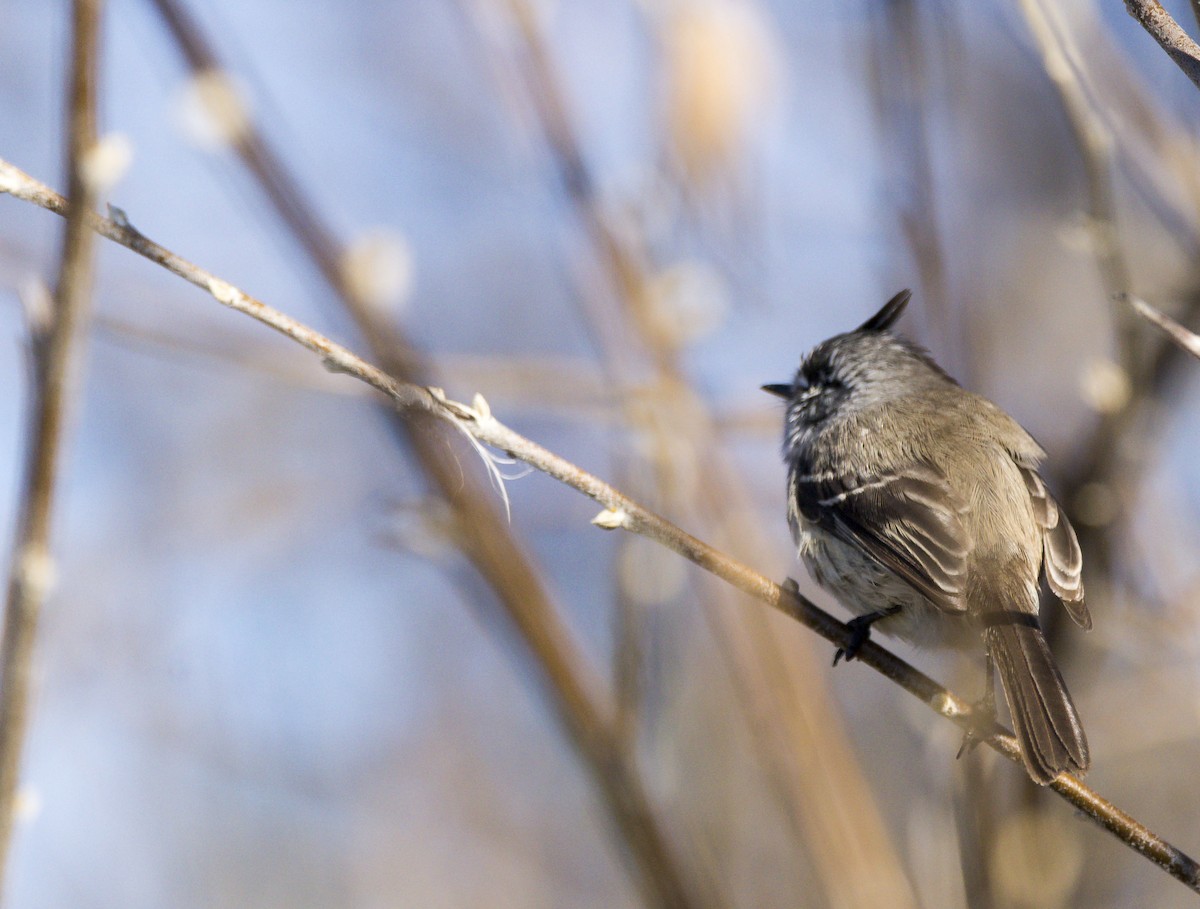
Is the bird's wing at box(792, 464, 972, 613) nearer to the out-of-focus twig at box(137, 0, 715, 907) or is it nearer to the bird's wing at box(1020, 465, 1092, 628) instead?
the bird's wing at box(1020, 465, 1092, 628)

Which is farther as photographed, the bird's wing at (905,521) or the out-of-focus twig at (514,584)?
the bird's wing at (905,521)

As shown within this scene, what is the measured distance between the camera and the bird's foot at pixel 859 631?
2667mm

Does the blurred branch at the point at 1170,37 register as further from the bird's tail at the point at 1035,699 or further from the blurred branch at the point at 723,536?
the bird's tail at the point at 1035,699

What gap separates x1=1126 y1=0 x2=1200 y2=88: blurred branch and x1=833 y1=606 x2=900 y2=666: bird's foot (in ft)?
4.50

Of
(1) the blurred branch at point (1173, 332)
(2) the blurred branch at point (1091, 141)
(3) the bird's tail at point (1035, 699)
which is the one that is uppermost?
(2) the blurred branch at point (1091, 141)

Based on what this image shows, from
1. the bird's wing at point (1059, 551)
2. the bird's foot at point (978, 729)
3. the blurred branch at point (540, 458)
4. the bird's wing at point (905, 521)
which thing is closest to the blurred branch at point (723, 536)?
the blurred branch at point (540, 458)

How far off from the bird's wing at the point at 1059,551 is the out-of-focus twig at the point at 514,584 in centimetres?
148

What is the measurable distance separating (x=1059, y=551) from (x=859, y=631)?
594mm

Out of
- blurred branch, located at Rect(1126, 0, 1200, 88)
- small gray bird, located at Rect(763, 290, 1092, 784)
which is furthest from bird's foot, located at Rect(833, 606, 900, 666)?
blurred branch, located at Rect(1126, 0, 1200, 88)

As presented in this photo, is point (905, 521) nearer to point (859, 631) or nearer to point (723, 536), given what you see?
point (859, 631)

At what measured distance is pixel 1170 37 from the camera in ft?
5.51

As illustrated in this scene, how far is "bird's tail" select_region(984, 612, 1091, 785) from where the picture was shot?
2.43 metres

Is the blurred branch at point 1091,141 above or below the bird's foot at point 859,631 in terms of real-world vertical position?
above

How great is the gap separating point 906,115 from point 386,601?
551 centimetres
